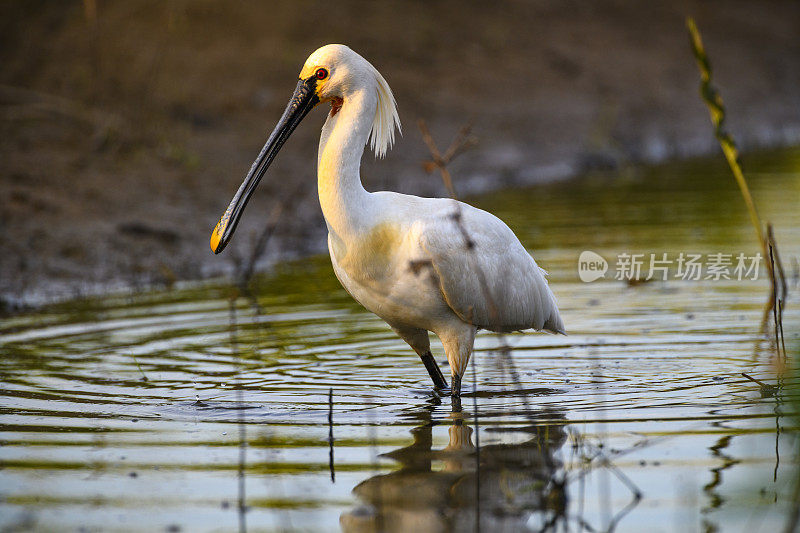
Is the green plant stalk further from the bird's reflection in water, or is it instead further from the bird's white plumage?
the bird's reflection in water

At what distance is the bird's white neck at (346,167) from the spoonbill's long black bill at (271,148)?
0.88 feet

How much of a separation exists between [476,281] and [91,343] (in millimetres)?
3154

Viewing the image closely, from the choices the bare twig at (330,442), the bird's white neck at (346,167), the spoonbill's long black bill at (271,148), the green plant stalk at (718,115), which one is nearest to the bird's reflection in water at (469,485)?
the bare twig at (330,442)

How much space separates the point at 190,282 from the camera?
10.9 metres

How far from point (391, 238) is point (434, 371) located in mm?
1019

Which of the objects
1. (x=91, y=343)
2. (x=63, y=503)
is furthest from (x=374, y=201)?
(x=91, y=343)

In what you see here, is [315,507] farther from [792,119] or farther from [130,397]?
[792,119]

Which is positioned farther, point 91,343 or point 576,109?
point 576,109

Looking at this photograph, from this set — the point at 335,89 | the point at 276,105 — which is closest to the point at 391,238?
the point at 335,89

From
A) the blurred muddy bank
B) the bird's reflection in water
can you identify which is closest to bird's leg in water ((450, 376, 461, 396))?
the bird's reflection in water

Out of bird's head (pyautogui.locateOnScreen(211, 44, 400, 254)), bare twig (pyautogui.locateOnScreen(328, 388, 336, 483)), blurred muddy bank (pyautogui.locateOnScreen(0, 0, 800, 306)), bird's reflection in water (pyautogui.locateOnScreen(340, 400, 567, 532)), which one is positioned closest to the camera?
bird's reflection in water (pyautogui.locateOnScreen(340, 400, 567, 532))

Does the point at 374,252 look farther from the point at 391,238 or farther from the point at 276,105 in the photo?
the point at 276,105

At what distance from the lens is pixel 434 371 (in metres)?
6.94

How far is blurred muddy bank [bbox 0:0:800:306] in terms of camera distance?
11.8m
